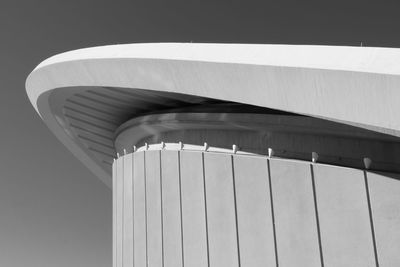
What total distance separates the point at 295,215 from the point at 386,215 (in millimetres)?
1564

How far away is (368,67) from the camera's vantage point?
275 inches

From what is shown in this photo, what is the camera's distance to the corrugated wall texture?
27.8 ft

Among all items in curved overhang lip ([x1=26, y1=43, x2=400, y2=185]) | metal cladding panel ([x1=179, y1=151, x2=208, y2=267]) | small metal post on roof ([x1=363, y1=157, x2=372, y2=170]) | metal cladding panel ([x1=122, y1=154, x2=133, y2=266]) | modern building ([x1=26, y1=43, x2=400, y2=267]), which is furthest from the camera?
metal cladding panel ([x1=122, y1=154, x2=133, y2=266])

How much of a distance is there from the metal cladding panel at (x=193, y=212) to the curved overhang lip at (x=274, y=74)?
1.93m

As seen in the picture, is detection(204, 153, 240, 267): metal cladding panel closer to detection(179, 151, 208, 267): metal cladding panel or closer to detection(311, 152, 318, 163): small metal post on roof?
detection(179, 151, 208, 267): metal cladding panel

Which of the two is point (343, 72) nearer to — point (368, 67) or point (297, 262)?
point (368, 67)

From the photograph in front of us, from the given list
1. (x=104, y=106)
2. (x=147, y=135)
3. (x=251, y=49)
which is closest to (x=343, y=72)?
(x=251, y=49)

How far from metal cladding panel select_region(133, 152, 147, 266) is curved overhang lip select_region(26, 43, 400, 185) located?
2572mm

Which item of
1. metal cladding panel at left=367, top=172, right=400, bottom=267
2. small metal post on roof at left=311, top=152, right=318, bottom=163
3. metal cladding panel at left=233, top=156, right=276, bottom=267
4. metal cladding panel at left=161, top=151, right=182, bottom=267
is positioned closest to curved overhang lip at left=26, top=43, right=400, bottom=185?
metal cladding panel at left=367, top=172, right=400, bottom=267

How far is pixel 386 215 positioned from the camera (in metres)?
8.34

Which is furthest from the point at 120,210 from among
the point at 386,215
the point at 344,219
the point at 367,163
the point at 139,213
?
the point at 386,215

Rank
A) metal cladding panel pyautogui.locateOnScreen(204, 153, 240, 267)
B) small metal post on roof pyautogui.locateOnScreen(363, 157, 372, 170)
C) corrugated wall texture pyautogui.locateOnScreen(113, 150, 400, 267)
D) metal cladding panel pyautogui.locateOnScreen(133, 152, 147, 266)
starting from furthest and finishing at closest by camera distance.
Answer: metal cladding panel pyautogui.locateOnScreen(133, 152, 147, 266) < metal cladding panel pyautogui.locateOnScreen(204, 153, 240, 267) < small metal post on roof pyautogui.locateOnScreen(363, 157, 372, 170) < corrugated wall texture pyautogui.locateOnScreen(113, 150, 400, 267)

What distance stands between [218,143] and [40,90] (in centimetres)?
596

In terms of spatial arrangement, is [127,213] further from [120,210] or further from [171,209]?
[171,209]
